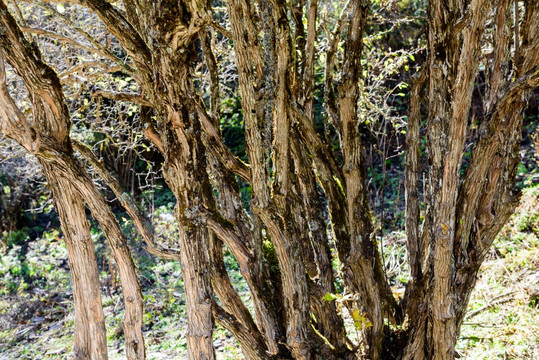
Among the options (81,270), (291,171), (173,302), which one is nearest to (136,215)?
(81,270)

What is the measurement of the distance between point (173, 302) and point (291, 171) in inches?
171

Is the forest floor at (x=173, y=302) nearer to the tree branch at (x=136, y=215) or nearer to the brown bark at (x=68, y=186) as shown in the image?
the tree branch at (x=136, y=215)

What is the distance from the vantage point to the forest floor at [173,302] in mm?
4488

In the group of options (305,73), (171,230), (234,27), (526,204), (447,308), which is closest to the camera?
(234,27)

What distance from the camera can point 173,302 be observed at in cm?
663

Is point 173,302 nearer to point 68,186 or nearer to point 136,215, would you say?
point 136,215

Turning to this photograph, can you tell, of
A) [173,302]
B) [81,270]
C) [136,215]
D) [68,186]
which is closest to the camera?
[68,186]

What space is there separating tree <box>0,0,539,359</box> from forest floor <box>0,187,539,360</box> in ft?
2.16

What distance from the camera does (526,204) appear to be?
6.33m

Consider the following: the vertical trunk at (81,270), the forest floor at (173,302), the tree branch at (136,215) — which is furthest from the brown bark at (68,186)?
the forest floor at (173,302)

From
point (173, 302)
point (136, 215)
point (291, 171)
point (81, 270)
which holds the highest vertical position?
point (291, 171)

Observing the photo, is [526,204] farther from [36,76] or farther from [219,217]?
[36,76]

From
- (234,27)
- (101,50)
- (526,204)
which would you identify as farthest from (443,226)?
(526,204)

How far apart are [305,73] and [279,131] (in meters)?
0.78
